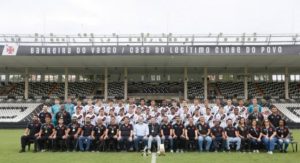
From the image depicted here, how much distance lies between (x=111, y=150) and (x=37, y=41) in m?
16.0

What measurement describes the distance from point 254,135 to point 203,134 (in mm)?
1583

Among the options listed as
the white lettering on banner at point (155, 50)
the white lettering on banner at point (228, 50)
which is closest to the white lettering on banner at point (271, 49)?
the white lettering on banner at point (155, 50)

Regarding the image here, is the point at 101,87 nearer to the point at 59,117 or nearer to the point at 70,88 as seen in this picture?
the point at 70,88

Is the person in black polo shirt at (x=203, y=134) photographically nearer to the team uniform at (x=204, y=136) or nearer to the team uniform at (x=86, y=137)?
the team uniform at (x=204, y=136)

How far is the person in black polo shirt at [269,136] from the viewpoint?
40.8ft

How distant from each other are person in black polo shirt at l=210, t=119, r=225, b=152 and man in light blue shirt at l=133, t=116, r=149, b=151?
205 centimetres

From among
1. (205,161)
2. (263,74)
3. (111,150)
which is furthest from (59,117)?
(263,74)

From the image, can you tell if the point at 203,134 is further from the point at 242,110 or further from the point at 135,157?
the point at 135,157

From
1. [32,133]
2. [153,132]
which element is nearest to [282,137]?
[153,132]

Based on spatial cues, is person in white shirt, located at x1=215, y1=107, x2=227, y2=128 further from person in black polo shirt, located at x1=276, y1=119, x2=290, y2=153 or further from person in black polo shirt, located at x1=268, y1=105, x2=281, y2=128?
person in black polo shirt, located at x1=276, y1=119, x2=290, y2=153

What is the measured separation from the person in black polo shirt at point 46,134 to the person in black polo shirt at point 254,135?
20.2ft

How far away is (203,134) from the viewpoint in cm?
1284

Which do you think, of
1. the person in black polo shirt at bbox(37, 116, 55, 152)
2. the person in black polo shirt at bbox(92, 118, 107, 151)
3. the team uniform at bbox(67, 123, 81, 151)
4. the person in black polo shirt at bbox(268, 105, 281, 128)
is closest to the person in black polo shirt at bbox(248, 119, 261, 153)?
the person in black polo shirt at bbox(268, 105, 281, 128)

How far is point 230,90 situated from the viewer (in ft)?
111
